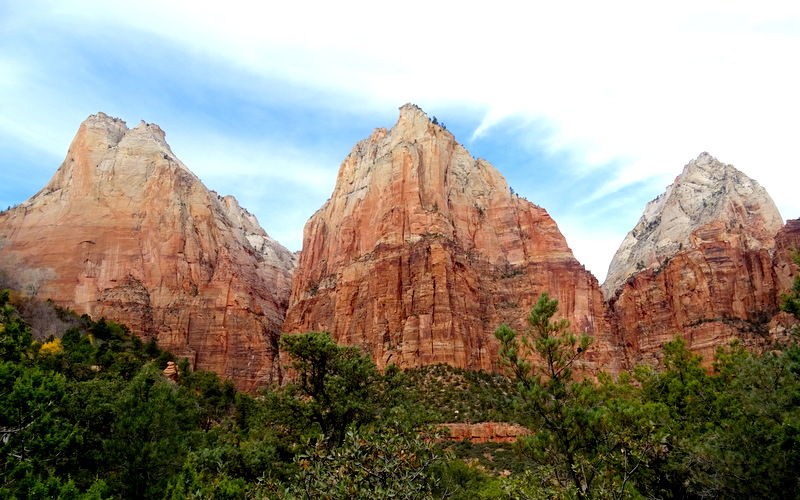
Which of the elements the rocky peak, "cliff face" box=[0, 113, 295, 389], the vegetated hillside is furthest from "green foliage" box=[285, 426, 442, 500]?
the rocky peak

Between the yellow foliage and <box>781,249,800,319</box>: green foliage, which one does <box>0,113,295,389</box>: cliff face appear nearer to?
the yellow foliage

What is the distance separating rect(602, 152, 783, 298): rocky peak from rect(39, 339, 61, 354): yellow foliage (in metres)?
84.8

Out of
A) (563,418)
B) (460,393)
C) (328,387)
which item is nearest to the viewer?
(563,418)

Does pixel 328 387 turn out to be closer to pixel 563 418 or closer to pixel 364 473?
pixel 563 418

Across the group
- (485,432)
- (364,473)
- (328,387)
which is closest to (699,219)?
(485,432)

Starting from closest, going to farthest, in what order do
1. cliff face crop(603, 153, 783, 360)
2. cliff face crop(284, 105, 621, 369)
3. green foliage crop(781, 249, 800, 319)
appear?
1. green foliage crop(781, 249, 800, 319)
2. cliff face crop(284, 105, 621, 369)
3. cliff face crop(603, 153, 783, 360)

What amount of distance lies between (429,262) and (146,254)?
46.8m

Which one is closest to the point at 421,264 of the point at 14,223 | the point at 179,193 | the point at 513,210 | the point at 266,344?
the point at 513,210

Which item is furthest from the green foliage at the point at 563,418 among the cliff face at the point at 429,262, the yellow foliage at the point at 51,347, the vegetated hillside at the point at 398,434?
the cliff face at the point at 429,262

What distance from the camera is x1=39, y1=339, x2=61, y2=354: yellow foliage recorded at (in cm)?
4291

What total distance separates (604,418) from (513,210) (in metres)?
74.0

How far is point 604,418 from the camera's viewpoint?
42.2 feet

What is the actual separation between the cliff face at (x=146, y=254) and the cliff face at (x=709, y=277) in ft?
194

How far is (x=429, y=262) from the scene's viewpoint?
69938 mm
